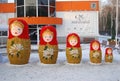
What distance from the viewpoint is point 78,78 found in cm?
1177

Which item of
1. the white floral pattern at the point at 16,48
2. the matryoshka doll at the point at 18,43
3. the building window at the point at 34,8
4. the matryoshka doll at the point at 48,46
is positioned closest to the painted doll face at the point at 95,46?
the matryoshka doll at the point at 48,46

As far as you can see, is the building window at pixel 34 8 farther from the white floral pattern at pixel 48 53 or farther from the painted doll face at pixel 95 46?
the white floral pattern at pixel 48 53

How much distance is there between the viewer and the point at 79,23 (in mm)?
37375

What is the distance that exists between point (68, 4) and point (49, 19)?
3984mm

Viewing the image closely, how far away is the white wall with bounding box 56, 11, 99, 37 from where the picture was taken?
37375 mm

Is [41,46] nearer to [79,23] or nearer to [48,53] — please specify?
[48,53]

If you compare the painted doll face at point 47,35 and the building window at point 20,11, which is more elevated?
the building window at point 20,11

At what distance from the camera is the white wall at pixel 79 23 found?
37375 mm

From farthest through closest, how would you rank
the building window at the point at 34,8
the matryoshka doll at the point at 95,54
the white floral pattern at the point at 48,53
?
1. the building window at the point at 34,8
2. the matryoshka doll at the point at 95,54
3. the white floral pattern at the point at 48,53

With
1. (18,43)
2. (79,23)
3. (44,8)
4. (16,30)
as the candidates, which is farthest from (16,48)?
(79,23)

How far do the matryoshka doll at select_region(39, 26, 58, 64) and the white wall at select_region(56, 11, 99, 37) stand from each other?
70.4 feet

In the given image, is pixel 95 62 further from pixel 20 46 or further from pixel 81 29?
pixel 81 29

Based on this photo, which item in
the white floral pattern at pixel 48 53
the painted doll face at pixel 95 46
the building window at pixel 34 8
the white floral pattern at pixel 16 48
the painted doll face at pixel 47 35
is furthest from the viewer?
the building window at pixel 34 8

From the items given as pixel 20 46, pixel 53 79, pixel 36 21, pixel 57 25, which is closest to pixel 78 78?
pixel 53 79
